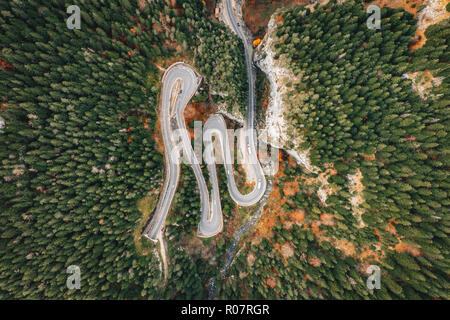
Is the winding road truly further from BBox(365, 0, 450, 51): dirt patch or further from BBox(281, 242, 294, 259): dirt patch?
BBox(365, 0, 450, 51): dirt patch

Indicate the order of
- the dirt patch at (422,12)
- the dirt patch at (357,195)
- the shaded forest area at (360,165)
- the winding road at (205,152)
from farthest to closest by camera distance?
the winding road at (205,152), the dirt patch at (357,195), the shaded forest area at (360,165), the dirt patch at (422,12)

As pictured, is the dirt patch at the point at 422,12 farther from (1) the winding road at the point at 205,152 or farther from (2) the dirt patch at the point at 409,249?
(2) the dirt patch at the point at 409,249

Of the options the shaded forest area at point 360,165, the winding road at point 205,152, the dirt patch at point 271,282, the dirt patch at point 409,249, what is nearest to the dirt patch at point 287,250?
the shaded forest area at point 360,165

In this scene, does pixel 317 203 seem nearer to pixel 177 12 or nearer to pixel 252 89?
pixel 252 89

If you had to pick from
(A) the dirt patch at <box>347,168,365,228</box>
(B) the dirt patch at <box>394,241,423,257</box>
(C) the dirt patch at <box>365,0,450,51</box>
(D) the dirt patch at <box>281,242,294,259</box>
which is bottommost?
(D) the dirt patch at <box>281,242,294,259</box>

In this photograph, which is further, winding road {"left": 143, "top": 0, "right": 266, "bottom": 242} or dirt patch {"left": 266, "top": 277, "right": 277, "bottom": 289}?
winding road {"left": 143, "top": 0, "right": 266, "bottom": 242}

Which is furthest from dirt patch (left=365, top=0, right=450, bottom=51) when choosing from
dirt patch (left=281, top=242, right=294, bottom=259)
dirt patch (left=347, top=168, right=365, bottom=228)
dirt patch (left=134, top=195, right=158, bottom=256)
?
dirt patch (left=134, top=195, right=158, bottom=256)

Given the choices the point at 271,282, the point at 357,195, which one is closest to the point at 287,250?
the point at 271,282

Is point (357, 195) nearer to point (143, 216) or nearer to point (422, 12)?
point (422, 12)

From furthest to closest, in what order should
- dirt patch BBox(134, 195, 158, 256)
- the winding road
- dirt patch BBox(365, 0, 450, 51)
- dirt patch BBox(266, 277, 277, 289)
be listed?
the winding road, dirt patch BBox(134, 195, 158, 256), dirt patch BBox(266, 277, 277, 289), dirt patch BBox(365, 0, 450, 51)
